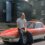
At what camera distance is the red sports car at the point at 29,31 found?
10656mm

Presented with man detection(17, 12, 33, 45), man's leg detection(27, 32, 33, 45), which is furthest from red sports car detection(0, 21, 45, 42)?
man's leg detection(27, 32, 33, 45)

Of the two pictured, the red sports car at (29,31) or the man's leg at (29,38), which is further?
the man's leg at (29,38)

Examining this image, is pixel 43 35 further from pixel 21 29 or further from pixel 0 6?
pixel 0 6

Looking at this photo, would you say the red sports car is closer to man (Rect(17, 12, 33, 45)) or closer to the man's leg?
man (Rect(17, 12, 33, 45))

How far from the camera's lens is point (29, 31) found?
11.2m

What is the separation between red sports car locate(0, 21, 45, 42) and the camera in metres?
10.7

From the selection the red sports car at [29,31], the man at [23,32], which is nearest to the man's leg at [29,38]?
the man at [23,32]

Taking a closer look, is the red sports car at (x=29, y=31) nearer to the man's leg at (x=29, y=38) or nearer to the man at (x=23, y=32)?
the man at (x=23, y=32)

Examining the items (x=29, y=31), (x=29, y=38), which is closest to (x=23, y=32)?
(x=29, y=38)

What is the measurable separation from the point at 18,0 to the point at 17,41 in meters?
24.1

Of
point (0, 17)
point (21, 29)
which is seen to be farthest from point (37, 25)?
point (0, 17)

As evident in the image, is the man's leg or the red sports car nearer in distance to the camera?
the red sports car

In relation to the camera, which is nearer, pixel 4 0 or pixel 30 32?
pixel 30 32

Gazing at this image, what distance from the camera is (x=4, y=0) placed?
33938 millimetres
